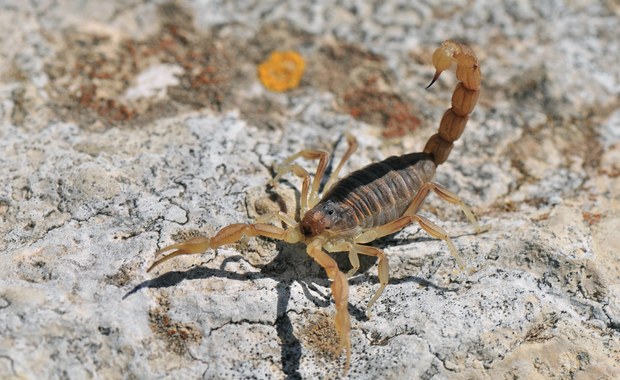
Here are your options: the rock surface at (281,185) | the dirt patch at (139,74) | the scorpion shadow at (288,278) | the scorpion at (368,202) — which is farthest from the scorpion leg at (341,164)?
the dirt patch at (139,74)

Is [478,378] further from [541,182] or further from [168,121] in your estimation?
[168,121]

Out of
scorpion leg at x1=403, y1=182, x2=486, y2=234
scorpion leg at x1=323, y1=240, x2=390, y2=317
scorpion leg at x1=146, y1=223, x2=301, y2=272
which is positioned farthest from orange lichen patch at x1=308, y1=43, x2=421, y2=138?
scorpion leg at x1=146, y1=223, x2=301, y2=272

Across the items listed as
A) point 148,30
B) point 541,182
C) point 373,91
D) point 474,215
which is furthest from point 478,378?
point 148,30

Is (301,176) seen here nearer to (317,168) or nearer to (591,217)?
(317,168)

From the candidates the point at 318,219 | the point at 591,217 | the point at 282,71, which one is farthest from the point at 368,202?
the point at 282,71

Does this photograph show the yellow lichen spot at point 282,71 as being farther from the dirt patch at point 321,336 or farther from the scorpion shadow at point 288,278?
the dirt patch at point 321,336

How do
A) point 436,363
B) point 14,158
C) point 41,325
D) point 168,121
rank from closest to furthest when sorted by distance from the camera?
point 41,325, point 436,363, point 14,158, point 168,121
